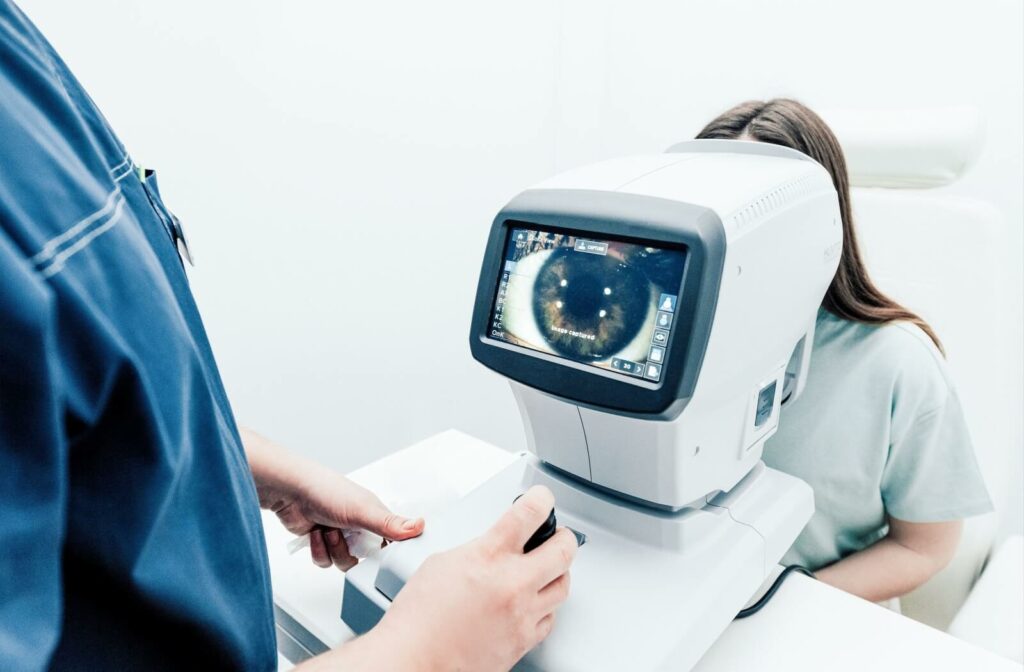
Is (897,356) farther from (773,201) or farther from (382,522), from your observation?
(382,522)

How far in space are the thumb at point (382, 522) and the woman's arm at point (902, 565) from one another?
2.01 feet

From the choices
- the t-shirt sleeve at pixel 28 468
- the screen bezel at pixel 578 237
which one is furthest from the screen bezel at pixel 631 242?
the t-shirt sleeve at pixel 28 468

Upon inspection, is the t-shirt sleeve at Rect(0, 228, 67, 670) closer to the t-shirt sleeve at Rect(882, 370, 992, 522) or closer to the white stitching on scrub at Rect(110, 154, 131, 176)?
the white stitching on scrub at Rect(110, 154, 131, 176)

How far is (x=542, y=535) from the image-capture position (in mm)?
517

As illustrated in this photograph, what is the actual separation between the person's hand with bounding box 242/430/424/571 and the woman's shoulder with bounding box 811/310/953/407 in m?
0.65

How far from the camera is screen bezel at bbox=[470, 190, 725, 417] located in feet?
1.62

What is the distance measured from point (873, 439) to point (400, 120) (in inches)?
45.9

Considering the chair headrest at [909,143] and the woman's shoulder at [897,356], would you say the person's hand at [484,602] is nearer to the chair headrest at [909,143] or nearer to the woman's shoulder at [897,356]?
the woman's shoulder at [897,356]

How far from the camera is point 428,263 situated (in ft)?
5.66

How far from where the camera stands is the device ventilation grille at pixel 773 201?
1.70 feet

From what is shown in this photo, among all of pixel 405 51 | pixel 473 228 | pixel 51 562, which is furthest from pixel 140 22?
pixel 51 562

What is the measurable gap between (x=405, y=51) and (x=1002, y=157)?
1.30 m

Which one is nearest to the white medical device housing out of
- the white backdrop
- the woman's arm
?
the woman's arm

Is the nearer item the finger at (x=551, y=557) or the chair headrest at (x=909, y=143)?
the finger at (x=551, y=557)
